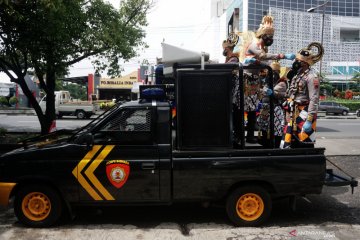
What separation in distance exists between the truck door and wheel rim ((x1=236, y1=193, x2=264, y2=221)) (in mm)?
1138

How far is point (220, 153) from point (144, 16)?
12115mm

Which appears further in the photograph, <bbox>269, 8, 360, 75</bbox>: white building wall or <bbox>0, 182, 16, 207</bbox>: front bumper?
→ <bbox>269, 8, 360, 75</bbox>: white building wall

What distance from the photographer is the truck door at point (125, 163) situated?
4922 mm

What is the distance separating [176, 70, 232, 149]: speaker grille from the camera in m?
5.07

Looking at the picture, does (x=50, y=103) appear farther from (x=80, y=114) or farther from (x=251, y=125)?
(x=80, y=114)

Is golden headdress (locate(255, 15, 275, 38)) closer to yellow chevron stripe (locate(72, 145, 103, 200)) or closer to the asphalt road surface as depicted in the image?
the asphalt road surface

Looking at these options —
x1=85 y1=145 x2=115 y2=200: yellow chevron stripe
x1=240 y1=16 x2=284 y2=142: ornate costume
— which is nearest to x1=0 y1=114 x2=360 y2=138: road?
x1=240 y1=16 x2=284 y2=142: ornate costume

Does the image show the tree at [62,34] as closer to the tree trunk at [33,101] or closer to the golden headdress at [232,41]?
the tree trunk at [33,101]

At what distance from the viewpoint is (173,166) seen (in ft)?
16.3

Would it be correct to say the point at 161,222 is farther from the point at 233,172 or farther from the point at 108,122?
the point at 108,122

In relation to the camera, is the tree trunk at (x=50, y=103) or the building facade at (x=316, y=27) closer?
the tree trunk at (x=50, y=103)

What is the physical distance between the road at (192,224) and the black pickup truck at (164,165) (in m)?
0.26

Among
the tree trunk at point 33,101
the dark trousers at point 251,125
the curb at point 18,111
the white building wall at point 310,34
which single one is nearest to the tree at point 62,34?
the tree trunk at point 33,101

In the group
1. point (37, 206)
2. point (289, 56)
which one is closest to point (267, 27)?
point (289, 56)
